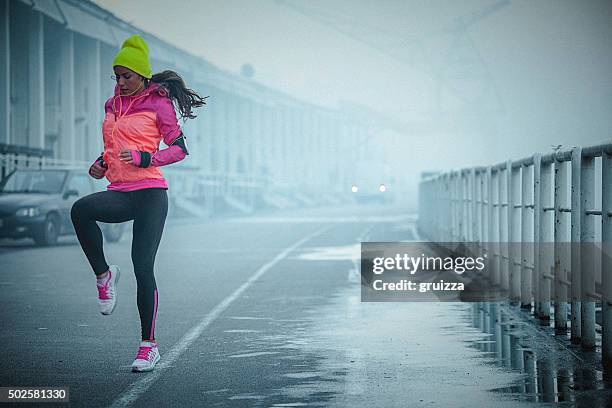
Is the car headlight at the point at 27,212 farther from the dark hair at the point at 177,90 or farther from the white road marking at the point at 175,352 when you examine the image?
the dark hair at the point at 177,90

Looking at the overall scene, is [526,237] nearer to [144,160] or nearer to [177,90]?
[177,90]

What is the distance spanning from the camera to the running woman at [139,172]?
7.60 meters

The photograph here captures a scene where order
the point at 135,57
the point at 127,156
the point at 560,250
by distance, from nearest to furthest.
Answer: the point at 127,156
the point at 135,57
the point at 560,250

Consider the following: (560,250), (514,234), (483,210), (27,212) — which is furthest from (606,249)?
(27,212)

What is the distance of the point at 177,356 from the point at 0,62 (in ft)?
A: 97.0

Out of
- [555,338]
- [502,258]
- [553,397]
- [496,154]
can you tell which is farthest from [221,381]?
[496,154]

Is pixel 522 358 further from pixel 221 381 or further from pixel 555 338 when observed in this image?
pixel 221 381

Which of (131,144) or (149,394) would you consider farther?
(131,144)

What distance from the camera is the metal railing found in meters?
8.64

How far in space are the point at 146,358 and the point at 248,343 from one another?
1.71 meters

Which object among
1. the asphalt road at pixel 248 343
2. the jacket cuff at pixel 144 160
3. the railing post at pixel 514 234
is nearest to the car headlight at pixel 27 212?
the asphalt road at pixel 248 343

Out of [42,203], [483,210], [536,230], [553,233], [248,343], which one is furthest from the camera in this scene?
[42,203]

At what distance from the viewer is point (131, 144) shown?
761 cm

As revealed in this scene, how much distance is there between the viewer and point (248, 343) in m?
9.30
